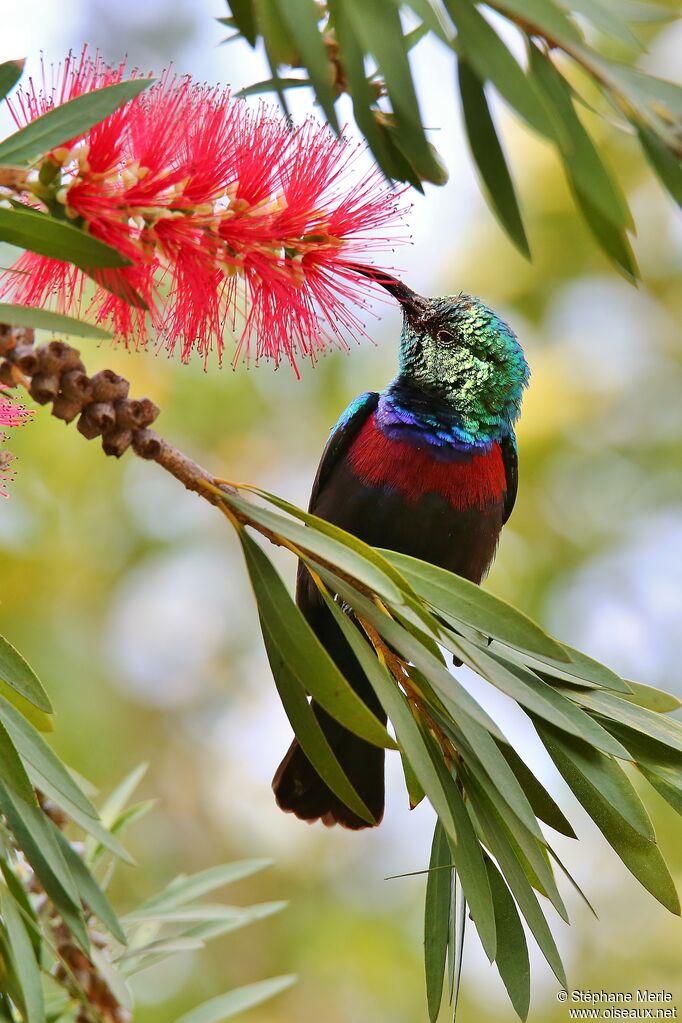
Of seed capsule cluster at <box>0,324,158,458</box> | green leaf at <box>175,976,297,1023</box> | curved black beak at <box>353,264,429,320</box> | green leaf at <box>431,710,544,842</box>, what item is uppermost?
curved black beak at <box>353,264,429,320</box>

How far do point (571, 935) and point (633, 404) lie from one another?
240 cm

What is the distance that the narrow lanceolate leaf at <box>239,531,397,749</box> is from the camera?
1.06 m

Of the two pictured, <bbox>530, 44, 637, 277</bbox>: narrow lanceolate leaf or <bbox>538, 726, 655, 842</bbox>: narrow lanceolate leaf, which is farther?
<bbox>538, 726, 655, 842</bbox>: narrow lanceolate leaf

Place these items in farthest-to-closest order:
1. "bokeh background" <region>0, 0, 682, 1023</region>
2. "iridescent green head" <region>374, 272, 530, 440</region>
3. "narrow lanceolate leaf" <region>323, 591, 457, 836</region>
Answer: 1. "bokeh background" <region>0, 0, 682, 1023</region>
2. "iridescent green head" <region>374, 272, 530, 440</region>
3. "narrow lanceolate leaf" <region>323, 591, 457, 836</region>

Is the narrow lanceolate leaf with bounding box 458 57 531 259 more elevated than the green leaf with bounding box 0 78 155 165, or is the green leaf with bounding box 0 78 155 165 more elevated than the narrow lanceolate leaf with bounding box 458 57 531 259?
the green leaf with bounding box 0 78 155 165

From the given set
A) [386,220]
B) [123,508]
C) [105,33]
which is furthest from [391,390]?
[105,33]

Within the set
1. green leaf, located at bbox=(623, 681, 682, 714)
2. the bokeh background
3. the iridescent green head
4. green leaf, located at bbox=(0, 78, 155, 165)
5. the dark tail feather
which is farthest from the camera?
the bokeh background

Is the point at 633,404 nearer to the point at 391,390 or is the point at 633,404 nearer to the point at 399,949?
the point at 399,949

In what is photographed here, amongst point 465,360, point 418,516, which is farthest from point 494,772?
point 465,360

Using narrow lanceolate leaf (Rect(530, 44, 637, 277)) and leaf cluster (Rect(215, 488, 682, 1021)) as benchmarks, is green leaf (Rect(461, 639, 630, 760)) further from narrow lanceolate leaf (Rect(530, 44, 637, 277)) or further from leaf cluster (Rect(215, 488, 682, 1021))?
narrow lanceolate leaf (Rect(530, 44, 637, 277))

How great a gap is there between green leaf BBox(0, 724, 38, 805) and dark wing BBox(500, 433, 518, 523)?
135 centimetres

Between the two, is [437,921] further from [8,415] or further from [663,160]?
[663,160]

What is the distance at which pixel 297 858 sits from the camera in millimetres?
4844

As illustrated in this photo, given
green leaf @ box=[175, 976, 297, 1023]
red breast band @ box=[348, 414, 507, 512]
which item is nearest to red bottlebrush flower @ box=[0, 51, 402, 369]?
red breast band @ box=[348, 414, 507, 512]
